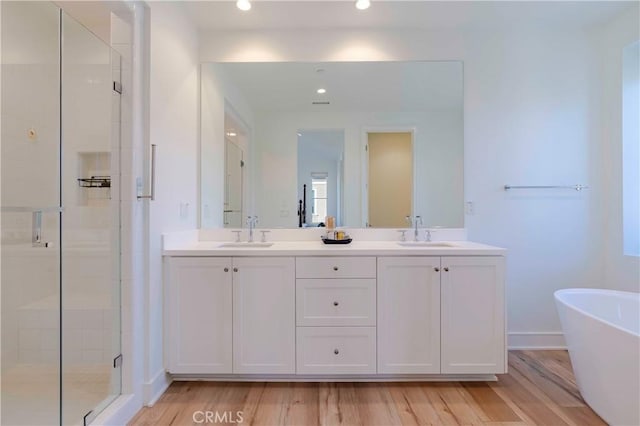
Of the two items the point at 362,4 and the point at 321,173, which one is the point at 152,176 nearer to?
the point at 321,173

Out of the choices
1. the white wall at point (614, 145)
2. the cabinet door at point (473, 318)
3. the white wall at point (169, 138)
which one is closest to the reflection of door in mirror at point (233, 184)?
→ the white wall at point (169, 138)

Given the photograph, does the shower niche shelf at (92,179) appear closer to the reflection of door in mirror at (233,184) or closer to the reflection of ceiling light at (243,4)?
the reflection of door in mirror at (233,184)

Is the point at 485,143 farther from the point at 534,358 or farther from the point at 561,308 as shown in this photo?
the point at 534,358

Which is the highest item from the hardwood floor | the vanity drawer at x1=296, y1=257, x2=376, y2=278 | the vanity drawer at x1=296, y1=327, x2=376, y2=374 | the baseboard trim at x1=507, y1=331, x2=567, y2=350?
the vanity drawer at x1=296, y1=257, x2=376, y2=278

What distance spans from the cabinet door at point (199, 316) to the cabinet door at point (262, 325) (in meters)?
0.06

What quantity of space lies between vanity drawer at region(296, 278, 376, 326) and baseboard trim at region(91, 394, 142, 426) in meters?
1.02

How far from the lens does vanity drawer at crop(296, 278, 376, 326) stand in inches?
75.9

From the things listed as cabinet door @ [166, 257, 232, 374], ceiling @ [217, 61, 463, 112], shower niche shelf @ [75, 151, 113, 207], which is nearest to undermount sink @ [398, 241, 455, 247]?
ceiling @ [217, 61, 463, 112]

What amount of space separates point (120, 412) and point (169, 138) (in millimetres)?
1586

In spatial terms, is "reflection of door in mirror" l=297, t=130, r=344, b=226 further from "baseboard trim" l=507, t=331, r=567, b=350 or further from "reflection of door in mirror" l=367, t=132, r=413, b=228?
"baseboard trim" l=507, t=331, r=567, b=350

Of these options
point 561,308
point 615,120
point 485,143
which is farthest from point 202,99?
point 615,120

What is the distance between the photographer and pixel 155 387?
183 cm

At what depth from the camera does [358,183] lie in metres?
2.58

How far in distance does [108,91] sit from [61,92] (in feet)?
1.42
